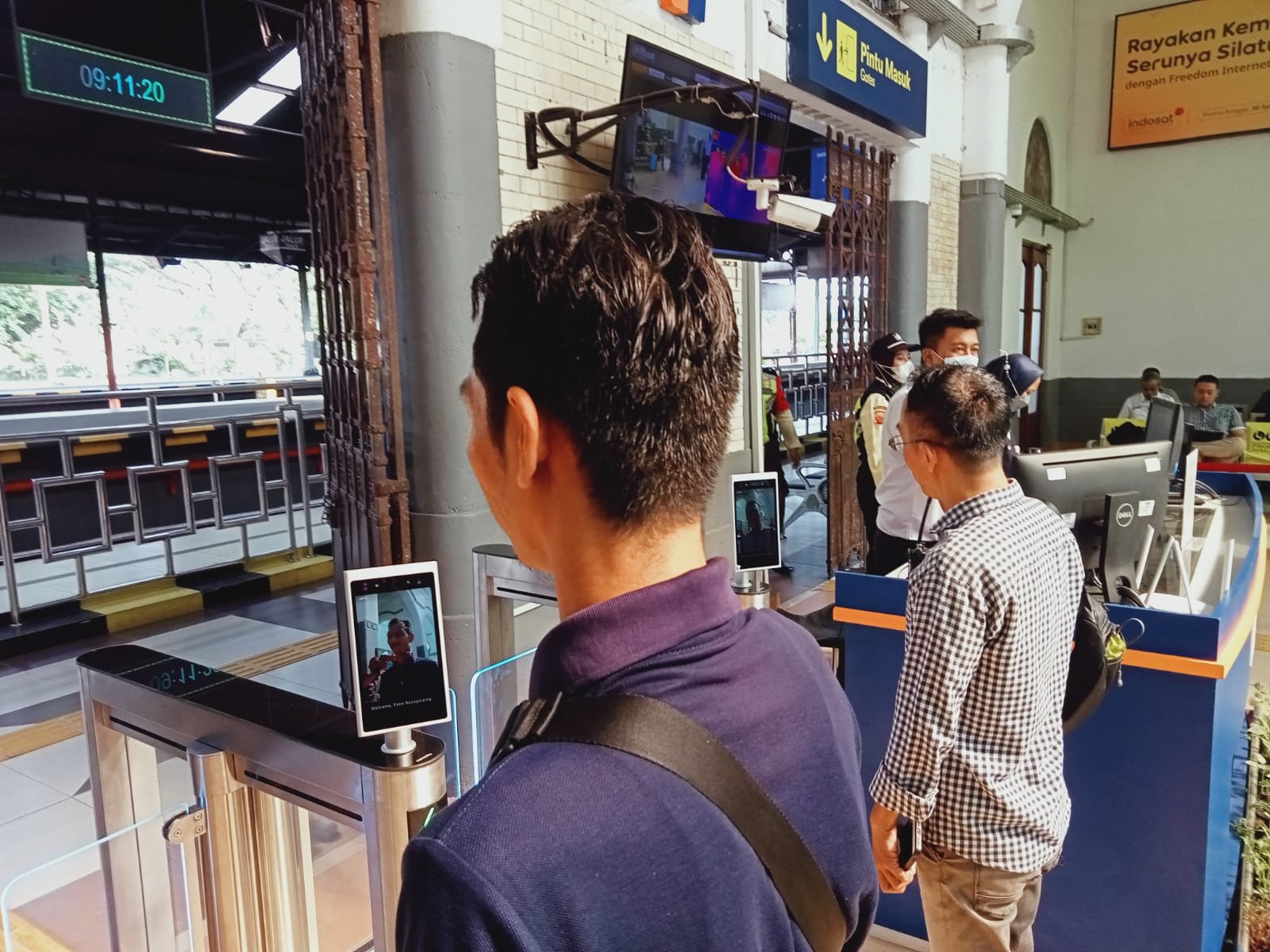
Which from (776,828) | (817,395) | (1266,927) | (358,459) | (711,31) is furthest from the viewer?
(817,395)

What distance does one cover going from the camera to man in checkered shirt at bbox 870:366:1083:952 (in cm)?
145

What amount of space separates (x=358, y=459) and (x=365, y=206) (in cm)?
92

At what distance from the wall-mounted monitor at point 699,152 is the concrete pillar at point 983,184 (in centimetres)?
316

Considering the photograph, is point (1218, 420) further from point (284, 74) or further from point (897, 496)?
point (284, 74)

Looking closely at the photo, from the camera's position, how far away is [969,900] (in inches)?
61.6

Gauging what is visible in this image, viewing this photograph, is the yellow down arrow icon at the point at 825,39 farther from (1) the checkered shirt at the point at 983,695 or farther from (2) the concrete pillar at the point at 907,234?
(1) the checkered shirt at the point at 983,695

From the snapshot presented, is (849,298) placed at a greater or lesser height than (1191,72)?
lesser

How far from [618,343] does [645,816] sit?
33 cm

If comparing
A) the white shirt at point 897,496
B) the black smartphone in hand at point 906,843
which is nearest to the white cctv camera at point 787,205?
the white shirt at point 897,496

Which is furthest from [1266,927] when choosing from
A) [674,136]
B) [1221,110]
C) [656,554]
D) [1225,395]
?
[1221,110]

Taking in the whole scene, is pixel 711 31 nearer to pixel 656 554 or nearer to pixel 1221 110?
pixel 656 554

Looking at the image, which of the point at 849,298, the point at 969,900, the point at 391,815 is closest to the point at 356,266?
the point at 391,815

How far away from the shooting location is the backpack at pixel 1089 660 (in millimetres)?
1713

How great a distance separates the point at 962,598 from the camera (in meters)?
1.43
